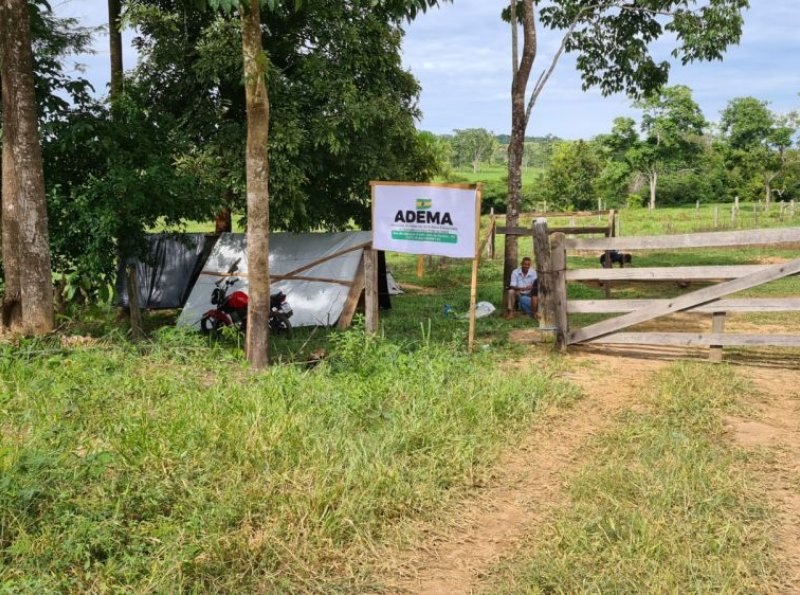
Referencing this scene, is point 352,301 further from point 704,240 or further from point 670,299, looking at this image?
point 704,240

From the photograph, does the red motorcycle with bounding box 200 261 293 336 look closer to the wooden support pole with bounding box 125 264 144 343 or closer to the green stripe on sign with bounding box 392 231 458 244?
the wooden support pole with bounding box 125 264 144 343

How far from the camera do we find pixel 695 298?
739cm

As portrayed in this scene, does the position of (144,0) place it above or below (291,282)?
above

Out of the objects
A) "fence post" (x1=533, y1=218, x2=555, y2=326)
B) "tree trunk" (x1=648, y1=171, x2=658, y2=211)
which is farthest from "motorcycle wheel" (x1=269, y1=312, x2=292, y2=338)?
"tree trunk" (x1=648, y1=171, x2=658, y2=211)

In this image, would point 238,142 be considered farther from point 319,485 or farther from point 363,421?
point 319,485

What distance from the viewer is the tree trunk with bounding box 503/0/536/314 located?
11945mm

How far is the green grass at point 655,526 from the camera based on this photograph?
330 centimetres

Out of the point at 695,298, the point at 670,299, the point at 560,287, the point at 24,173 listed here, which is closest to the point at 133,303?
the point at 24,173

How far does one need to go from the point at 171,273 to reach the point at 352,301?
4.36 m

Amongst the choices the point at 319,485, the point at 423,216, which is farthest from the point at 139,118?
the point at 319,485

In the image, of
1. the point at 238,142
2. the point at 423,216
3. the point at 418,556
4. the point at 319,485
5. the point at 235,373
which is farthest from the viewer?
the point at 238,142

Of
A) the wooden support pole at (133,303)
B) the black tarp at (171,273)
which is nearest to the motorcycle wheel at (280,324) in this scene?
the wooden support pole at (133,303)

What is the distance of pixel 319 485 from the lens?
13.1ft

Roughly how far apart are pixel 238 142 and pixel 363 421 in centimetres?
748
